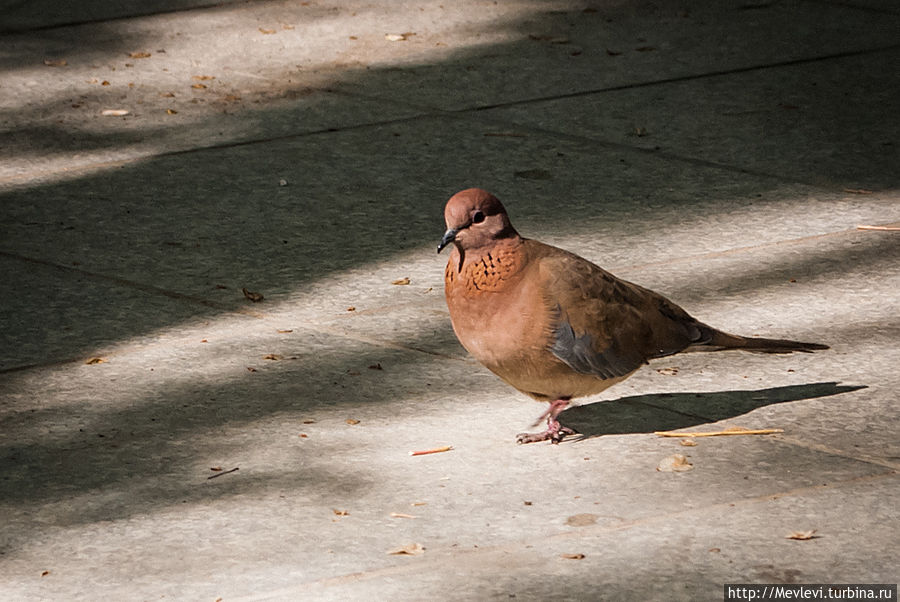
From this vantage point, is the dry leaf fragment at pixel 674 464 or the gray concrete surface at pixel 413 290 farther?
the dry leaf fragment at pixel 674 464

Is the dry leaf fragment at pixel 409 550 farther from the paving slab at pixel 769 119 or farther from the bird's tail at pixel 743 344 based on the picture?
the paving slab at pixel 769 119

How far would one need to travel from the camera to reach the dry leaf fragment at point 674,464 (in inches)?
Answer: 167

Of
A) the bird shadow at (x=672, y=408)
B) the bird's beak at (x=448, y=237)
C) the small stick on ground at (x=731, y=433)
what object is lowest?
the bird shadow at (x=672, y=408)

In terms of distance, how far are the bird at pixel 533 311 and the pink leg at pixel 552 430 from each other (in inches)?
3.1

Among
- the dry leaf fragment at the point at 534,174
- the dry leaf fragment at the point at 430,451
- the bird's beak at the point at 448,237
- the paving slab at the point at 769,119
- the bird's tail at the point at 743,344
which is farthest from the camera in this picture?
the paving slab at the point at 769,119

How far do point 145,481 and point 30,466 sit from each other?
372 mm

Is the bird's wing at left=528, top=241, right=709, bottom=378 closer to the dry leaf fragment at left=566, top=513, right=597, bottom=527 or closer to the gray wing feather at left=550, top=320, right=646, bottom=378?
the gray wing feather at left=550, top=320, right=646, bottom=378

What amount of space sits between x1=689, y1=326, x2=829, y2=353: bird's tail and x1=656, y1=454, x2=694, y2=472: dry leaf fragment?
426mm

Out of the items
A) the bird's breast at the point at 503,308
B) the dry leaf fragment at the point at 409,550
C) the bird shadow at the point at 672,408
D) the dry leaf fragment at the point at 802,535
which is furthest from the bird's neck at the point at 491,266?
the dry leaf fragment at the point at 802,535

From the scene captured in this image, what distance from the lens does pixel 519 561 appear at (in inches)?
146

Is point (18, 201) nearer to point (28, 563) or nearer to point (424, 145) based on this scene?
point (424, 145)

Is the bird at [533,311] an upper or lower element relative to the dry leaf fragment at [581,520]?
upper

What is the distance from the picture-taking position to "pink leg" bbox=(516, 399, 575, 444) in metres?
4.49

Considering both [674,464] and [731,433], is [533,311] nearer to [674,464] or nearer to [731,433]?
[674,464]
